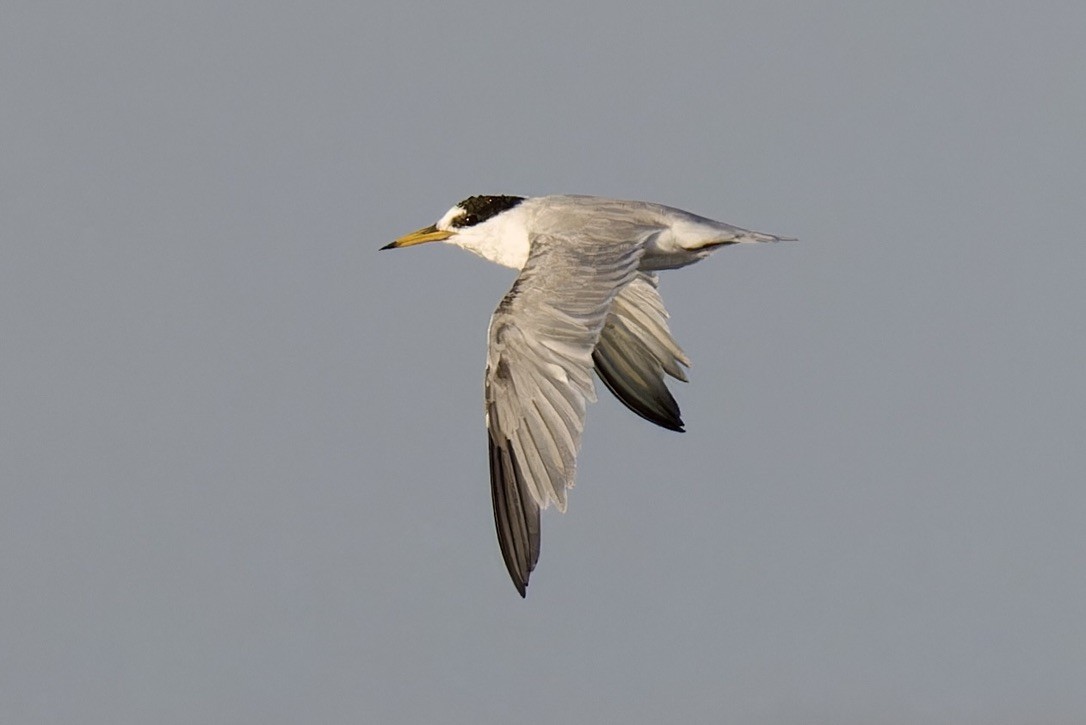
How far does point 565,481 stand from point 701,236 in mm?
3319

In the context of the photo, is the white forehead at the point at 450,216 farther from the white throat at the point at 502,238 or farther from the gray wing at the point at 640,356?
the gray wing at the point at 640,356

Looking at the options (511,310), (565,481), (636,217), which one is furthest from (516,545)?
(636,217)

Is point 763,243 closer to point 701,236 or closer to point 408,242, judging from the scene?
point 701,236

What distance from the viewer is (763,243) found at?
55.4ft

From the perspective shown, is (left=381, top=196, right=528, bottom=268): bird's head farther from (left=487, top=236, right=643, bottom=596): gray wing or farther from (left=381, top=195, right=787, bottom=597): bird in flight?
(left=487, top=236, right=643, bottom=596): gray wing

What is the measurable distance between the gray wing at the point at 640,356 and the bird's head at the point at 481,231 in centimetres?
122

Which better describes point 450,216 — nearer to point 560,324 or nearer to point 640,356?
point 640,356

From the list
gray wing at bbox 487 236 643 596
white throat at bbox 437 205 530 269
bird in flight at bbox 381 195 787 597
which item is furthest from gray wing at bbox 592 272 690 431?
gray wing at bbox 487 236 643 596

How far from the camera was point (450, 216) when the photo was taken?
17.8 metres

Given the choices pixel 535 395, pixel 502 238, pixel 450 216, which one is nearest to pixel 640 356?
pixel 502 238

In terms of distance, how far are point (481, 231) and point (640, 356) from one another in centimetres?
176

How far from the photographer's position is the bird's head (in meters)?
17.1

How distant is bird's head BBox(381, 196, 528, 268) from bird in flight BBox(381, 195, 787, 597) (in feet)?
0.04

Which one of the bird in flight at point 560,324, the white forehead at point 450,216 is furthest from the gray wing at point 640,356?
the white forehead at point 450,216
